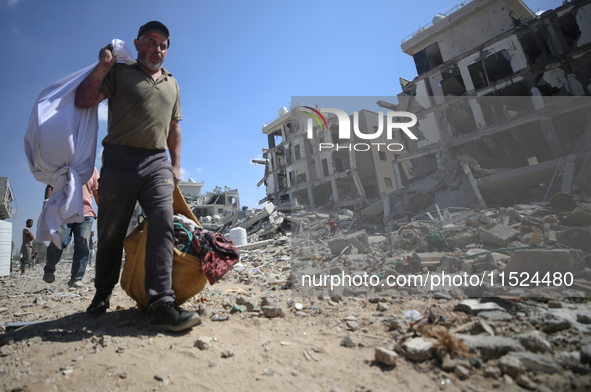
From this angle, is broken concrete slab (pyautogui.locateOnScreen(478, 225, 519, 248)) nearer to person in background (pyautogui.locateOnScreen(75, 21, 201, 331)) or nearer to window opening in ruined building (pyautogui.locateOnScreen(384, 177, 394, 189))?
person in background (pyautogui.locateOnScreen(75, 21, 201, 331))

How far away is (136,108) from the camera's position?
2.02m

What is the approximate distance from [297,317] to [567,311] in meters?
1.76

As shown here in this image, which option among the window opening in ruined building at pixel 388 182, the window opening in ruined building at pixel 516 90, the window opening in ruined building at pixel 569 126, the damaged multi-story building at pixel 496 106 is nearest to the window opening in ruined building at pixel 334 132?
the damaged multi-story building at pixel 496 106

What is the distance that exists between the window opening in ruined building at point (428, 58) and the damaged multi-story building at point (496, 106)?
0.08m

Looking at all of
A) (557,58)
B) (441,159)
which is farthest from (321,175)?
(557,58)

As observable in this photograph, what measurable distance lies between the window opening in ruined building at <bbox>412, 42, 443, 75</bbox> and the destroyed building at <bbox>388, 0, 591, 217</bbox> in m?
0.07

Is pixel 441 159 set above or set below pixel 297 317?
above

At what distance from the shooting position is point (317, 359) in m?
1.47

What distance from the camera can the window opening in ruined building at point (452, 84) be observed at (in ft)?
66.4

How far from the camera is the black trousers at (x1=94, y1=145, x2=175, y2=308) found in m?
1.82

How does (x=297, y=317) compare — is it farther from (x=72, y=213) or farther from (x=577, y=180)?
(x=577, y=180)

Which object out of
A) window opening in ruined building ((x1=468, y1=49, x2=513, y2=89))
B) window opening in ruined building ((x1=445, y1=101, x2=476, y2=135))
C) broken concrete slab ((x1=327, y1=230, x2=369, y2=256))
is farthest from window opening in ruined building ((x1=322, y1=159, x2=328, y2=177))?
broken concrete slab ((x1=327, y1=230, x2=369, y2=256))

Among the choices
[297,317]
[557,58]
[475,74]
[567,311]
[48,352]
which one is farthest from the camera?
[475,74]

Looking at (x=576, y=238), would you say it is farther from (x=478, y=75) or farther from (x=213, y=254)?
(x=478, y=75)
